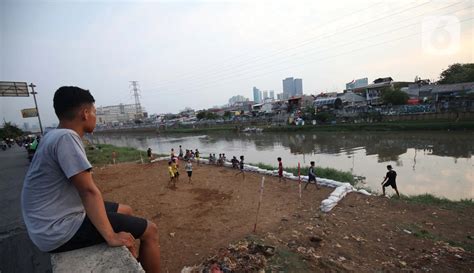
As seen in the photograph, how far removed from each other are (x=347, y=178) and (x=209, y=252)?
895 cm

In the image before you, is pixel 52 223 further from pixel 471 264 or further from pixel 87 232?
pixel 471 264

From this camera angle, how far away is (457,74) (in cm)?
3722

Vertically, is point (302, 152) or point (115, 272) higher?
point (115, 272)

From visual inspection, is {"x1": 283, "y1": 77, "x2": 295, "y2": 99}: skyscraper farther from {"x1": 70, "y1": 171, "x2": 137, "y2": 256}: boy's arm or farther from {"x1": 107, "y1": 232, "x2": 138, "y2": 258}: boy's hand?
{"x1": 70, "y1": 171, "x2": 137, "y2": 256}: boy's arm

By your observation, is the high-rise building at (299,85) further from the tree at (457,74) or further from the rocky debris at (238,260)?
the rocky debris at (238,260)

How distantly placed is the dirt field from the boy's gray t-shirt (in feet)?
11.8

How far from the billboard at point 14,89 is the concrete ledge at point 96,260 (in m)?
28.3

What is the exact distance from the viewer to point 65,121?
71.5 inches

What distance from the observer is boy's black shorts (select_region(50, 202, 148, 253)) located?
5.63ft

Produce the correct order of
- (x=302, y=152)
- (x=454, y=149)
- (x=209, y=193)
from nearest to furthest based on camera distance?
(x=209, y=193) → (x=454, y=149) → (x=302, y=152)

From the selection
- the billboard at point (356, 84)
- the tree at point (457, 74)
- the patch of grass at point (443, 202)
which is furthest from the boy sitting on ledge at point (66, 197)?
the billboard at point (356, 84)

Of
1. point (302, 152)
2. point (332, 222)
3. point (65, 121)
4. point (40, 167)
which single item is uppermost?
point (65, 121)

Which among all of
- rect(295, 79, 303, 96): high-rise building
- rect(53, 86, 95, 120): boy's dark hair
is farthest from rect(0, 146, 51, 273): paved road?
rect(295, 79, 303, 96): high-rise building

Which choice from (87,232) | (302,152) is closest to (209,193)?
(87,232)
